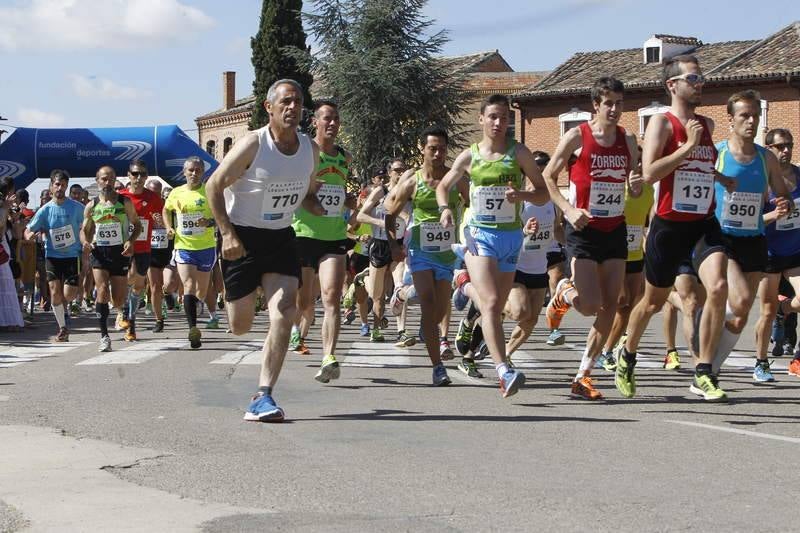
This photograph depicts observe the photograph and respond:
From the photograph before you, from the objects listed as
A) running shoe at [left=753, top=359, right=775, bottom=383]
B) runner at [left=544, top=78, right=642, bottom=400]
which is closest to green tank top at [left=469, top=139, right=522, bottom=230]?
runner at [left=544, top=78, right=642, bottom=400]

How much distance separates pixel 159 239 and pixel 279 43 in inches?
1675

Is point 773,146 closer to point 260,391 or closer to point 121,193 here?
point 260,391

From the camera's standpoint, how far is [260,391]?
8531 millimetres

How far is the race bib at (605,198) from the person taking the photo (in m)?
9.54

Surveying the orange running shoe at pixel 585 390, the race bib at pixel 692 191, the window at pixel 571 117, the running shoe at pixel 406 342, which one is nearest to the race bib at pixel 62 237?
the running shoe at pixel 406 342

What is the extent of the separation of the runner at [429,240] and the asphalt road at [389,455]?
1.58ft

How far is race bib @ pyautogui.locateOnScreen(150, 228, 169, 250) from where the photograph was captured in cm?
1866

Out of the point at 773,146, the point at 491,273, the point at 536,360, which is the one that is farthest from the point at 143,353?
the point at 773,146

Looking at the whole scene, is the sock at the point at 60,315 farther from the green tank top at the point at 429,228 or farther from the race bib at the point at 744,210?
the race bib at the point at 744,210

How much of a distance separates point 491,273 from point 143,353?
18.5ft

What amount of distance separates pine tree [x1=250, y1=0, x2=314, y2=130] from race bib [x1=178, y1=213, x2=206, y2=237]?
138 feet

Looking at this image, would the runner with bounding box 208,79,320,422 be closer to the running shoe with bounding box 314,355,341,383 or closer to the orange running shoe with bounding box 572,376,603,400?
the running shoe with bounding box 314,355,341,383

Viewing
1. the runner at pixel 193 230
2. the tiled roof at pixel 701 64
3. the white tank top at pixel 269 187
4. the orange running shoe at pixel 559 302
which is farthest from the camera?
the tiled roof at pixel 701 64

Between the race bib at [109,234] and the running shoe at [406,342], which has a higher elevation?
the race bib at [109,234]
